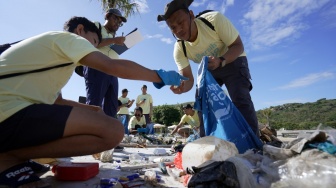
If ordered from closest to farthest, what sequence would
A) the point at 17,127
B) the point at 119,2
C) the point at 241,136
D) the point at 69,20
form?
the point at 17,127 → the point at 69,20 → the point at 241,136 → the point at 119,2

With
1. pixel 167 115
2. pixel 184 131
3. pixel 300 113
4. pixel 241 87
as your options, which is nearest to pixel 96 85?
pixel 241 87

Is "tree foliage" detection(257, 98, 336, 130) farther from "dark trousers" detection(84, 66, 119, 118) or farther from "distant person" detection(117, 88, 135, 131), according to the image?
"dark trousers" detection(84, 66, 119, 118)

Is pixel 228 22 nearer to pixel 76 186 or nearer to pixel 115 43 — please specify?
pixel 115 43

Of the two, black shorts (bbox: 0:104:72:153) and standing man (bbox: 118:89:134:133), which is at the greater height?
standing man (bbox: 118:89:134:133)

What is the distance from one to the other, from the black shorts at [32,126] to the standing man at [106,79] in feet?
5.51

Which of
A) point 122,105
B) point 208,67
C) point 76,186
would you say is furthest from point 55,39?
point 122,105

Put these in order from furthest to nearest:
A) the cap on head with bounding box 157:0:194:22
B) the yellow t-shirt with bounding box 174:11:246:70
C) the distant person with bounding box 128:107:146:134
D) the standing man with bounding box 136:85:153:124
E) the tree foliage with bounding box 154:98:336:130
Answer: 1. the tree foliage with bounding box 154:98:336:130
2. the standing man with bounding box 136:85:153:124
3. the distant person with bounding box 128:107:146:134
4. the yellow t-shirt with bounding box 174:11:246:70
5. the cap on head with bounding box 157:0:194:22

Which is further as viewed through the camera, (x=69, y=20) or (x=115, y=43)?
(x=115, y=43)

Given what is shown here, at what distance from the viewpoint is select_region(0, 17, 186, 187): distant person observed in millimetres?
1389

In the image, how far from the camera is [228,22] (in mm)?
2676

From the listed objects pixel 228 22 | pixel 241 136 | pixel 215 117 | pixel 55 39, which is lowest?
pixel 241 136

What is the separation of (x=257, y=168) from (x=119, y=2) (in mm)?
10960

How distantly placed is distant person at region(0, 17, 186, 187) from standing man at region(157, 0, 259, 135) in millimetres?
1077

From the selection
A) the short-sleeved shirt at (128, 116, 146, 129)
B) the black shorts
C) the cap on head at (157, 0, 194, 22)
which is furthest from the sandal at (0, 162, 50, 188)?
the short-sleeved shirt at (128, 116, 146, 129)
